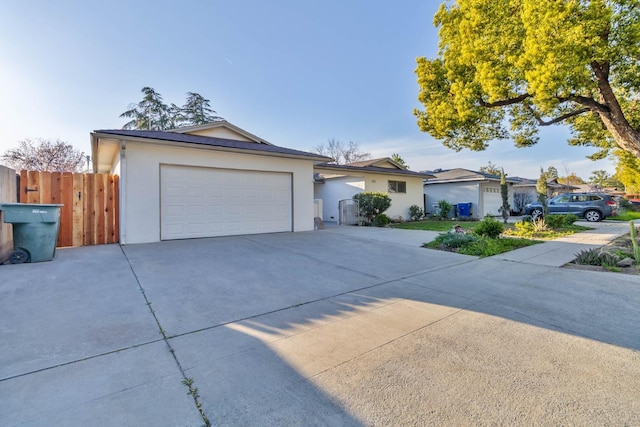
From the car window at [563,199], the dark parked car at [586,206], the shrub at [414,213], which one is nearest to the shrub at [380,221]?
the shrub at [414,213]

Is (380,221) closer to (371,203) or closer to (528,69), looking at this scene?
(371,203)

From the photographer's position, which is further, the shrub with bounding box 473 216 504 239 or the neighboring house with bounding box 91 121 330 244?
the shrub with bounding box 473 216 504 239

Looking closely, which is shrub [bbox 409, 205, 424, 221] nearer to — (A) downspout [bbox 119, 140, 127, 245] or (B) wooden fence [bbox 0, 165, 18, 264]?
(A) downspout [bbox 119, 140, 127, 245]

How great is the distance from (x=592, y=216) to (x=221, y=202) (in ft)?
63.9

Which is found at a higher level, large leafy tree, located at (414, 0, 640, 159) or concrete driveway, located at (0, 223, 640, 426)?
large leafy tree, located at (414, 0, 640, 159)

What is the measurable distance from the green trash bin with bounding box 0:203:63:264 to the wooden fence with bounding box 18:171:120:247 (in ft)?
7.29

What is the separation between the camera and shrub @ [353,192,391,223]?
1448 centimetres

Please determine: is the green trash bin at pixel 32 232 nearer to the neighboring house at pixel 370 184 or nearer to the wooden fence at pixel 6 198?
the wooden fence at pixel 6 198

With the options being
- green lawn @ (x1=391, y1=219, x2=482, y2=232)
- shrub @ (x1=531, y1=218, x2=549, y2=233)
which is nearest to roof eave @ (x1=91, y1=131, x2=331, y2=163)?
green lawn @ (x1=391, y1=219, x2=482, y2=232)

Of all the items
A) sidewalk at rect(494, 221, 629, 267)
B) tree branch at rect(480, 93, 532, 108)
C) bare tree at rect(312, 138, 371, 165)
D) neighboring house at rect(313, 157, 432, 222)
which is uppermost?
bare tree at rect(312, 138, 371, 165)

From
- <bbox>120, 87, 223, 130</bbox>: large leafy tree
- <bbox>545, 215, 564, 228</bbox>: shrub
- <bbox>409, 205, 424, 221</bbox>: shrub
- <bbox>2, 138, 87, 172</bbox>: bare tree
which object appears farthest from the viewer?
<bbox>120, 87, 223, 130</bbox>: large leafy tree

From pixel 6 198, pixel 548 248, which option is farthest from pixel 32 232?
pixel 548 248

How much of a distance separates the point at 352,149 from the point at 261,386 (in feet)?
128

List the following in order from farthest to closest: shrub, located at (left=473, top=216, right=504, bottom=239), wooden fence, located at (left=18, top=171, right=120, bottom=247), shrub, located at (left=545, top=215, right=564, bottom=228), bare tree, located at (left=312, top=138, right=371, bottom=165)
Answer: bare tree, located at (left=312, top=138, right=371, bottom=165), shrub, located at (left=545, top=215, right=564, bottom=228), shrub, located at (left=473, top=216, right=504, bottom=239), wooden fence, located at (left=18, top=171, right=120, bottom=247)
